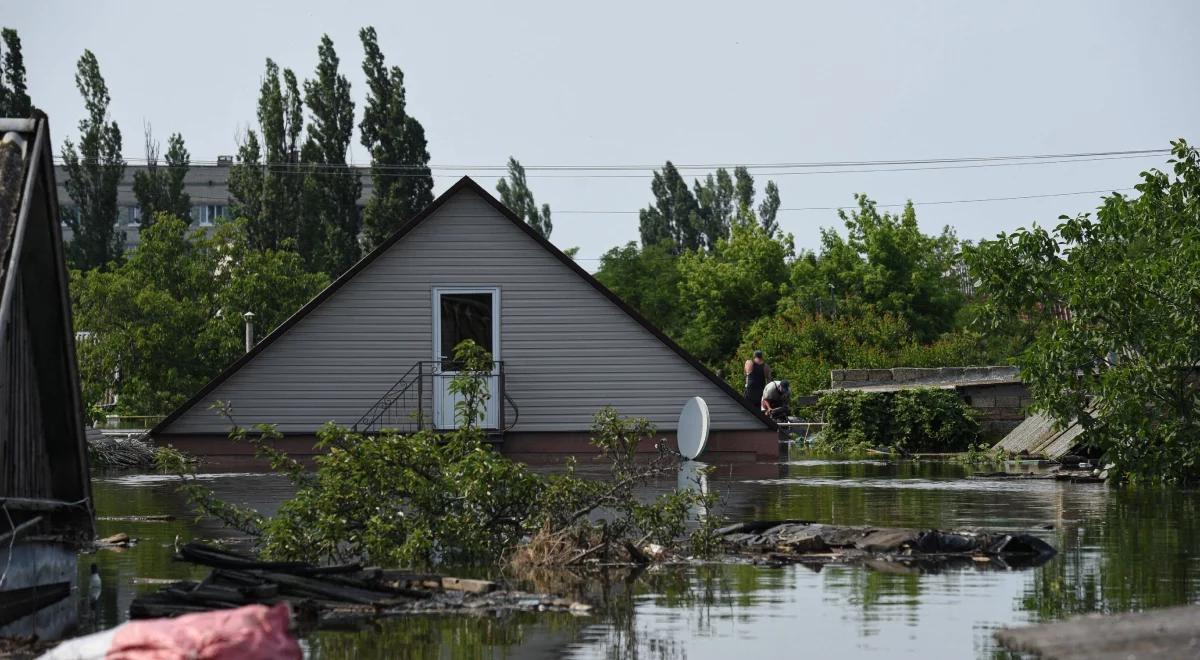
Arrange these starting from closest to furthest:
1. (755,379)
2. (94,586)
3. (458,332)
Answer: (94,586) < (458,332) < (755,379)

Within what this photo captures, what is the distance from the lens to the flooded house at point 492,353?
32.5m

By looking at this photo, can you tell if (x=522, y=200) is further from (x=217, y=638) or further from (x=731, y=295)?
(x=217, y=638)

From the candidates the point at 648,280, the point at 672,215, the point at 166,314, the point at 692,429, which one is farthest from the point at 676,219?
the point at 692,429

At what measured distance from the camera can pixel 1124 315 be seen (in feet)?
73.4

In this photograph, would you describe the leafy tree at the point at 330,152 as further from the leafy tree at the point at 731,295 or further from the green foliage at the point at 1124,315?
the green foliage at the point at 1124,315

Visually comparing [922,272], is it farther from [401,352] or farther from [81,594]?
[81,594]

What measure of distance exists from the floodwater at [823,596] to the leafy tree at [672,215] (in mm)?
84804

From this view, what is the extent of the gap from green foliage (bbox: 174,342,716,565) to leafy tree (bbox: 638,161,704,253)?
3530 inches

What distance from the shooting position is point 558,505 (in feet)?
47.5

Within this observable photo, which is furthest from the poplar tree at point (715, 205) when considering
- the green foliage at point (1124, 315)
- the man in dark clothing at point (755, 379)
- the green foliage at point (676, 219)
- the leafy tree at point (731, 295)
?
the green foliage at point (1124, 315)

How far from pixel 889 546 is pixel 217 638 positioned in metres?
9.09

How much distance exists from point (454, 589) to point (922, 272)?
2220 inches

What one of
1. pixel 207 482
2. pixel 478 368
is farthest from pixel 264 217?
pixel 478 368

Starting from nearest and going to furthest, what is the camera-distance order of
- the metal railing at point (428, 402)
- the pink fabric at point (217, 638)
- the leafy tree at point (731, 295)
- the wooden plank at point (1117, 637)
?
the pink fabric at point (217, 638), the wooden plank at point (1117, 637), the metal railing at point (428, 402), the leafy tree at point (731, 295)
